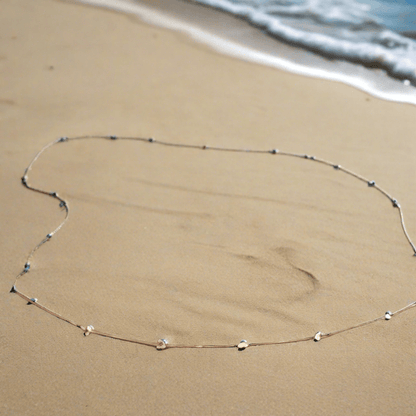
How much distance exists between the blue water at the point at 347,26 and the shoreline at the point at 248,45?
18 centimetres

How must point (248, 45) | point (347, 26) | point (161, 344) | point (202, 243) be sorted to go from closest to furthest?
1. point (161, 344)
2. point (202, 243)
3. point (248, 45)
4. point (347, 26)

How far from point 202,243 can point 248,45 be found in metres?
3.80

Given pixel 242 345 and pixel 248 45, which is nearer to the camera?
pixel 242 345

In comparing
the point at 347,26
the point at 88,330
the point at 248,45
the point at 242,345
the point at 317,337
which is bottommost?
the point at 88,330

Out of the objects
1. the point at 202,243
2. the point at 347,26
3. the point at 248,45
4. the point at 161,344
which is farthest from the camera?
the point at 347,26

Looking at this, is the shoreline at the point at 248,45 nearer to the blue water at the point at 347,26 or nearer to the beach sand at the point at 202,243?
the blue water at the point at 347,26

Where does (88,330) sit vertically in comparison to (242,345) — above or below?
below

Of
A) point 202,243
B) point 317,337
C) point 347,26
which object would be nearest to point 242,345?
point 317,337

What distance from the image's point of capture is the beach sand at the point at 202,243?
2305 mm

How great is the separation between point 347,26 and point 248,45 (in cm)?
184

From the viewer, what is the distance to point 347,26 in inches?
263

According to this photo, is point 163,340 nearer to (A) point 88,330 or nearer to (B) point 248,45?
(A) point 88,330

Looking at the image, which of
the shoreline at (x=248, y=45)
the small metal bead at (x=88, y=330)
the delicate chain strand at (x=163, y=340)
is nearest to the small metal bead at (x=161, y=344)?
the delicate chain strand at (x=163, y=340)

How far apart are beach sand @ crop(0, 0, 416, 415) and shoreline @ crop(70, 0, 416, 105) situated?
0.36 meters
